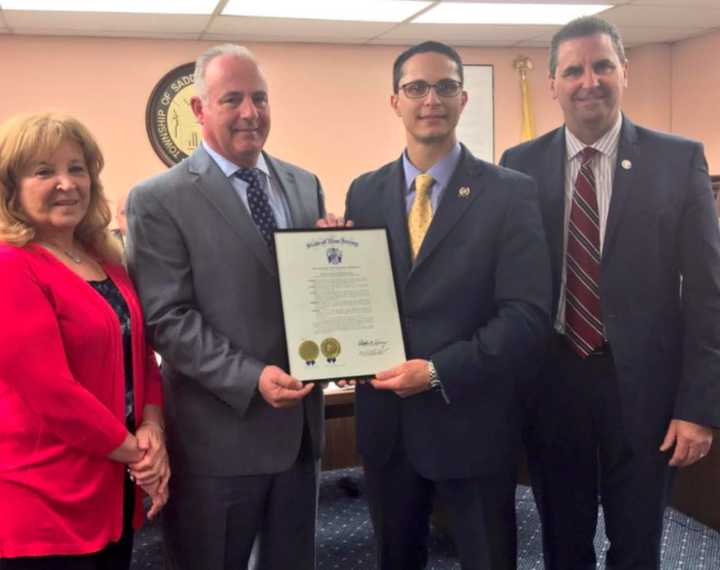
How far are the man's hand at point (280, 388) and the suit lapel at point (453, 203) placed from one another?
0.35 metres

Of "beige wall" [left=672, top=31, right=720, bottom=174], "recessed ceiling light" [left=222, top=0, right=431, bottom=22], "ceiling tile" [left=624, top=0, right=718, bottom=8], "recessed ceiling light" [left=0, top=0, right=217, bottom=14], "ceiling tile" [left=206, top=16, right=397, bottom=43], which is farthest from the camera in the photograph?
"beige wall" [left=672, top=31, right=720, bottom=174]

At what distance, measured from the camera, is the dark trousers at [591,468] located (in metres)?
1.74

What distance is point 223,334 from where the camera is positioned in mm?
1595

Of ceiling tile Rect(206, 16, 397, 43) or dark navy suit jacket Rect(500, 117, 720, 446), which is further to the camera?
ceiling tile Rect(206, 16, 397, 43)

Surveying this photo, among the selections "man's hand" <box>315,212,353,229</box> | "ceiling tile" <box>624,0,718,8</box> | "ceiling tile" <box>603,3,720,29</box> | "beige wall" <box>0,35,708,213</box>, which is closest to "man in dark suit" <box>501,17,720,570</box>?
"man's hand" <box>315,212,353,229</box>

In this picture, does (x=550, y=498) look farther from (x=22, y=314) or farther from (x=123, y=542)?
(x=22, y=314)

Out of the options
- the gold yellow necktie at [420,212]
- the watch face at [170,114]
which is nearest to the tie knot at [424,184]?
the gold yellow necktie at [420,212]

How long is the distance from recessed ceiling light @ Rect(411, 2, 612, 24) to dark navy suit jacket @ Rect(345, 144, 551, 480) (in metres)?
2.93

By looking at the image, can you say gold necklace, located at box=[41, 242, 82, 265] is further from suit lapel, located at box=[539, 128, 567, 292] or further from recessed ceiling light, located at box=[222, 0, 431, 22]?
recessed ceiling light, located at box=[222, 0, 431, 22]

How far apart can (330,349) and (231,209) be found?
0.36 meters

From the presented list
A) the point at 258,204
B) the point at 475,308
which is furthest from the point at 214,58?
the point at 475,308

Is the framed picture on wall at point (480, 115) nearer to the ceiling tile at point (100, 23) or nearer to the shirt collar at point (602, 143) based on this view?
the ceiling tile at point (100, 23)

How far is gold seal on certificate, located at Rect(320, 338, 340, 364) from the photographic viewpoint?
5.19ft

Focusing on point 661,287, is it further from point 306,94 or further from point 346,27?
point 306,94
